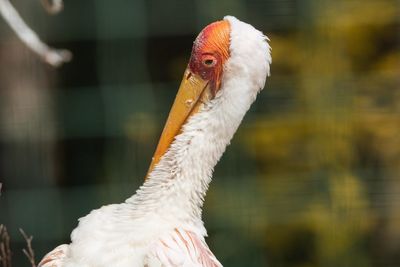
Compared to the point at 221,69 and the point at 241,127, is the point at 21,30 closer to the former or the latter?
the point at 221,69

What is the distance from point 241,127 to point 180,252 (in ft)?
3.66

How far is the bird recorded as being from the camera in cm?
198

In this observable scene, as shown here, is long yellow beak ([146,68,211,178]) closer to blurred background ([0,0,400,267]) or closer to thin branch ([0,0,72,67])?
thin branch ([0,0,72,67])

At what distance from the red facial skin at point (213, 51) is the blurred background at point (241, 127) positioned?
2.30 feet

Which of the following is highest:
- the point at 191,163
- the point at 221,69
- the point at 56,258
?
the point at 221,69

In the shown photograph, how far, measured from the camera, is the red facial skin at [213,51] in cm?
210

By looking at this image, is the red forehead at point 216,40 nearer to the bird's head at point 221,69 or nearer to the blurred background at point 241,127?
the bird's head at point 221,69

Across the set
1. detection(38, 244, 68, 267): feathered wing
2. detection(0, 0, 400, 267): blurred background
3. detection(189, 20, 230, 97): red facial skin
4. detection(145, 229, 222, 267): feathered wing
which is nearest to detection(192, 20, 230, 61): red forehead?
detection(189, 20, 230, 97): red facial skin

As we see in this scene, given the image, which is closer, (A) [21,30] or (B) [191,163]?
(A) [21,30]

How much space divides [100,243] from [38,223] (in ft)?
3.26

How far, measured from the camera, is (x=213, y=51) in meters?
2.10

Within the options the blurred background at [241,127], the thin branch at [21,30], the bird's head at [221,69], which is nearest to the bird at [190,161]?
the bird's head at [221,69]

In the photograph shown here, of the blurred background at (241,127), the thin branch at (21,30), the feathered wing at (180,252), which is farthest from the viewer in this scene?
the blurred background at (241,127)

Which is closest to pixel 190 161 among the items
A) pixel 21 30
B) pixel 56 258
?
pixel 56 258
